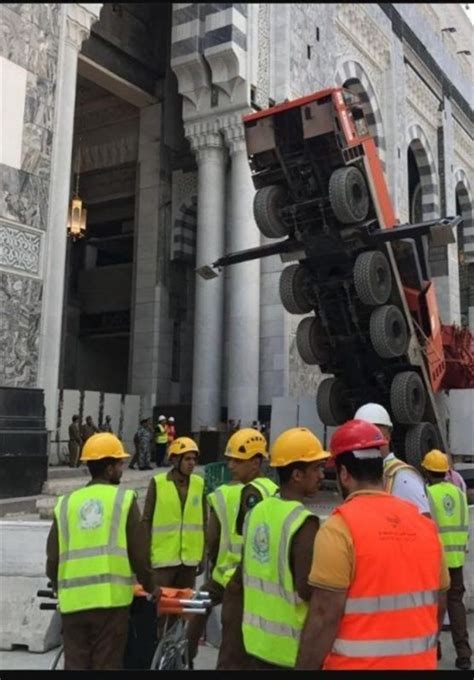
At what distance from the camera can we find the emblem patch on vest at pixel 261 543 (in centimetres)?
232

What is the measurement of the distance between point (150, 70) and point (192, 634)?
58.4ft

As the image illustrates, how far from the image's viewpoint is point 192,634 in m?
3.59

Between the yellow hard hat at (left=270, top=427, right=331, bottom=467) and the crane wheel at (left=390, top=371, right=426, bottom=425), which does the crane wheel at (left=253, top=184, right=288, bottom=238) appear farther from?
the yellow hard hat at (left=270, top=427, right=331, bottom=467)

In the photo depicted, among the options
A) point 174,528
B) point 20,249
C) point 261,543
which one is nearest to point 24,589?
point 174,528

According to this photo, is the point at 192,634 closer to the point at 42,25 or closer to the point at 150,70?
the point at 42,25

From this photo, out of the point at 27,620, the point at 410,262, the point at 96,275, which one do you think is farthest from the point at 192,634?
the point at 96,275

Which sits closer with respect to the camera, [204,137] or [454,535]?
[454,535]

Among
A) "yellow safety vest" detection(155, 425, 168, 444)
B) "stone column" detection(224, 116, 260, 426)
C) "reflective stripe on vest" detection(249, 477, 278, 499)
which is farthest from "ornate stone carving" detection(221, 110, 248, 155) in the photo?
"reflective stripe on vest" detection(249, 477, 278, 499)

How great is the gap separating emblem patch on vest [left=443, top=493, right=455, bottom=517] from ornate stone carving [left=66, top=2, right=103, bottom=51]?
32.6ft

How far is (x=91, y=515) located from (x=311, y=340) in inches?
249

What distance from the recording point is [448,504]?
182 inches

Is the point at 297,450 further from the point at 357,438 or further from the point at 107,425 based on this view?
the point at 107,425

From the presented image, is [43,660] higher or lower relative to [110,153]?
lower

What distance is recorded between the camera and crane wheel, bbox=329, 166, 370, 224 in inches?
292
